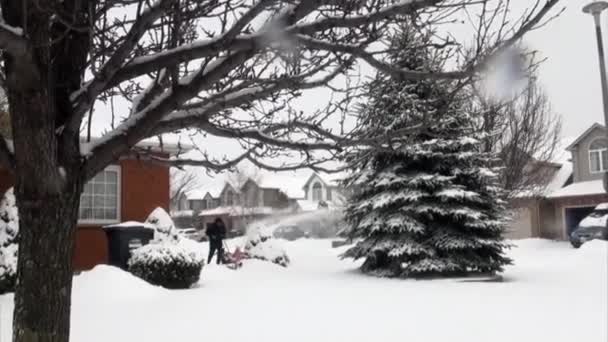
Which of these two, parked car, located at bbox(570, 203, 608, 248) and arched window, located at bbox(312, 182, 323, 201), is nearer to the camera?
parked car, located at bbox(570, 203, 608, 248)

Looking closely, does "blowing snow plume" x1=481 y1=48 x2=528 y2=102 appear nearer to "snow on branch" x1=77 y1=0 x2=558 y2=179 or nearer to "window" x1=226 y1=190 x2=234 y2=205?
"snow on branch" x1=77 y1=0 x2=558 y2=179

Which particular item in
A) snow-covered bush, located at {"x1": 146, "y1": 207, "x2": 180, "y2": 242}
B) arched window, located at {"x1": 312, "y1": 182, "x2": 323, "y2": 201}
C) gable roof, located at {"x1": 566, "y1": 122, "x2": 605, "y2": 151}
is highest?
gable roof, located at {"x1": 566, "y1": 122, "x2": 605, "y2": 151}

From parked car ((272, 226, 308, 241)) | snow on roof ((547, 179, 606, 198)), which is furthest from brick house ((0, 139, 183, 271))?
parked car ((272, 226, 308, 241))

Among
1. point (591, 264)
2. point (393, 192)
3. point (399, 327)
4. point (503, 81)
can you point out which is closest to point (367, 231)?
point (393, 192)

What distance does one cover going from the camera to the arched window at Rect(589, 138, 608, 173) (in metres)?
31.1

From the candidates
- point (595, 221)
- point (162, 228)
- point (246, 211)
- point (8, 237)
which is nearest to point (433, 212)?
point (162, 228)

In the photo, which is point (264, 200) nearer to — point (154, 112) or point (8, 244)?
point (8, 244)

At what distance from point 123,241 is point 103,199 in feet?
7.30

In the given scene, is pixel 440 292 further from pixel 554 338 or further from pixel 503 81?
pixel 503 81

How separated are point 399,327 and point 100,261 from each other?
30.9ft

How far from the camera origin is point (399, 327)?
741 cm

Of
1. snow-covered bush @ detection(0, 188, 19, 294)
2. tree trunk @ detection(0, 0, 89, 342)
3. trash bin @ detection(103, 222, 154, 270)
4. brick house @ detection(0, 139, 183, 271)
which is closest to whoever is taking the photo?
tree trunk @ detection(0, 0, 89, 342)

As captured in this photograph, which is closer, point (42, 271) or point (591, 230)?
point (42, 271)

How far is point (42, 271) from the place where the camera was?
336cm
